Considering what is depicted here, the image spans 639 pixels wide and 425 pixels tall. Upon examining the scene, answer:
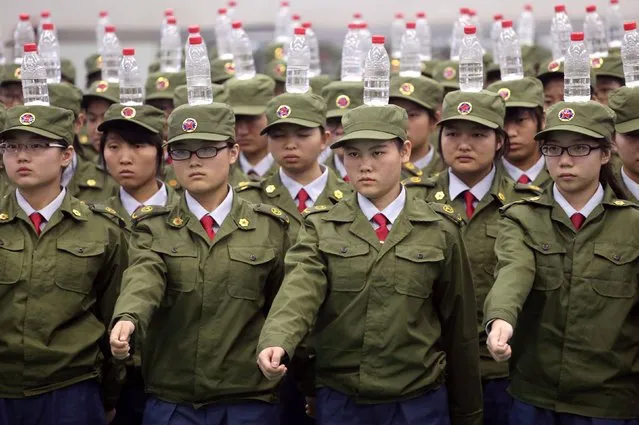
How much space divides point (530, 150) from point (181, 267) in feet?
9.66

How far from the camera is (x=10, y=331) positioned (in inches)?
283

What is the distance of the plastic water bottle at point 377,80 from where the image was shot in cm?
729

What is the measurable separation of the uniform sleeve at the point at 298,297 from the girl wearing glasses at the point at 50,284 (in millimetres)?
1196

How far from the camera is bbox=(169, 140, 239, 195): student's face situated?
23.4 ft

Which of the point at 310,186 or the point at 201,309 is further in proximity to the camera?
the point at 310,186

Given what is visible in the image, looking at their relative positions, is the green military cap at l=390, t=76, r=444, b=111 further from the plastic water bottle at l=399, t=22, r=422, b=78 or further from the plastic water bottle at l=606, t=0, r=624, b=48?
the plastic water bottle at l=606, t=0, r=624, b=48

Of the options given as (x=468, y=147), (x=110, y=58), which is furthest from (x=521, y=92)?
(x=110, y=58)

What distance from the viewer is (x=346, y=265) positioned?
672 cm

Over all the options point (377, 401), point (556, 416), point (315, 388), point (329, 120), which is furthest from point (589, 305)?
point (329, 120)

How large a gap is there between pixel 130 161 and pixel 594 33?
4.09 m

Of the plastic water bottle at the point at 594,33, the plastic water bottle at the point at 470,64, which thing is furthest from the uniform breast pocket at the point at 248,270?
the plastic water bottle at the point at 594,33

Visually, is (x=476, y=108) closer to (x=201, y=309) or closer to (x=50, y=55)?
(x=201, y=309)

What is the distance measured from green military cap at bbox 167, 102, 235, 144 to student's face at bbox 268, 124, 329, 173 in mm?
1255

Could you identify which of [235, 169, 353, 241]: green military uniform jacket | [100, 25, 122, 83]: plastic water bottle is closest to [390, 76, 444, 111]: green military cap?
[235, 169, 353, 241]: green military uniform jacket
